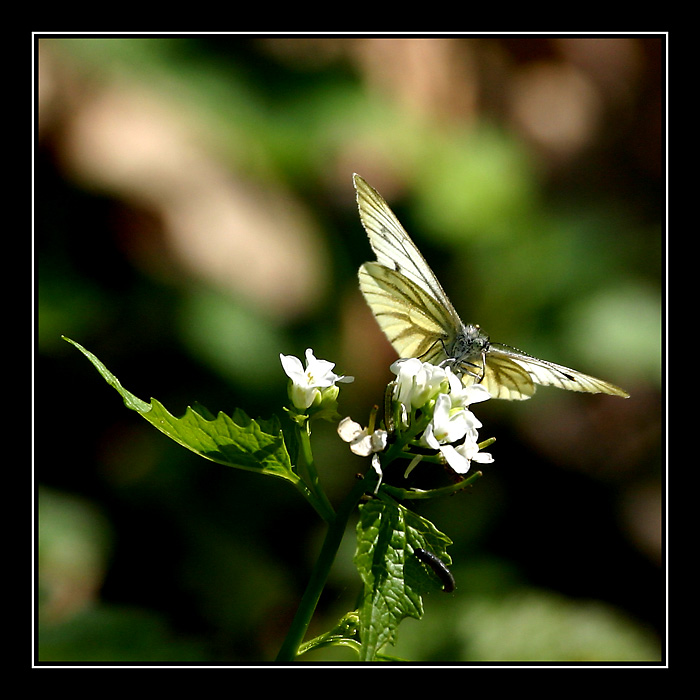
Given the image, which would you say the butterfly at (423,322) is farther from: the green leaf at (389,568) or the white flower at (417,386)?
the green leaf at (389,568)

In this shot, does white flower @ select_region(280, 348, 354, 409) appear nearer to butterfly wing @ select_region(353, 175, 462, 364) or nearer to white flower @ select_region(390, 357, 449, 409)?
white flower @ select_region(390, 357, 449, 409)

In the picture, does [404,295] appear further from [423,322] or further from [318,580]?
[318,580]

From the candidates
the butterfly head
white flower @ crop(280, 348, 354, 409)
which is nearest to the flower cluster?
white flower @ crop(280, 348, 354, 409)

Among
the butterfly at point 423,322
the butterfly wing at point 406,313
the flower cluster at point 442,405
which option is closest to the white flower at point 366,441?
the flower cluster at point 442,405

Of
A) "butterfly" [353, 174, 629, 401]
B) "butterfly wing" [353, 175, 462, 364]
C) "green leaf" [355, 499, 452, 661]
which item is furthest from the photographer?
"butterfly wing" [353, 175, 462, 364]
